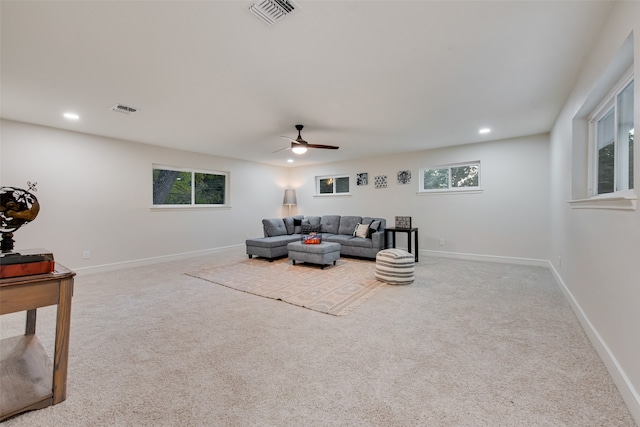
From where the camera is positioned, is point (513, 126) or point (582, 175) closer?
point (582, 175)

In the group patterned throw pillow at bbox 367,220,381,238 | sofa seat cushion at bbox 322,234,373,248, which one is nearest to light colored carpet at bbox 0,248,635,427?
sofa seat cushion at bbox 322,234,373,248

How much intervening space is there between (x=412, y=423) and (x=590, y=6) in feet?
8.90

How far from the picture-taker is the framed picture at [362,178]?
682 cm

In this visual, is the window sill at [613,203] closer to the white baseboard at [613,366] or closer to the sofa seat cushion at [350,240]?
the white baseboard at [613,366]

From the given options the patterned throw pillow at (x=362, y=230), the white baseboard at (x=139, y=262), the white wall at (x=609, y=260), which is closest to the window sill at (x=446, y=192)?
the patterned throw pillow at (x=362, y=230)

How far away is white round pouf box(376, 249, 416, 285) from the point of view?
373 cm

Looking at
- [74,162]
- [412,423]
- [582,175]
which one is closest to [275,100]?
[412,423]

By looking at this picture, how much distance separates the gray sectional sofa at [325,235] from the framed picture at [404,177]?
104cm

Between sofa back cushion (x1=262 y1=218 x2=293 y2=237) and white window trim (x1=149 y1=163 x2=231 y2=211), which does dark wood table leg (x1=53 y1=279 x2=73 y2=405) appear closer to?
white window trim (x1=149 y1=163 x2=231 y2=211)

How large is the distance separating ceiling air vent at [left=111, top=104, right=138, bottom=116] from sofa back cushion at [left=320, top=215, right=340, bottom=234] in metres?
4.26

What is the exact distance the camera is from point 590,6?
1768 millimetres

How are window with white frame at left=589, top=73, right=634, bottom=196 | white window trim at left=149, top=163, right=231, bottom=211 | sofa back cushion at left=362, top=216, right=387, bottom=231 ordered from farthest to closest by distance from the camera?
sofa back cushion at left=362, top=216, right=387, bottom=231
white window trim at left=149, top=163, right=231, bottom=211
window with white frame at left=589, top=73, right=634, bottom=196

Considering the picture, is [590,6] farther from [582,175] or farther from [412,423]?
[412,423]

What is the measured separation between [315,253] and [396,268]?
1.49 metres
